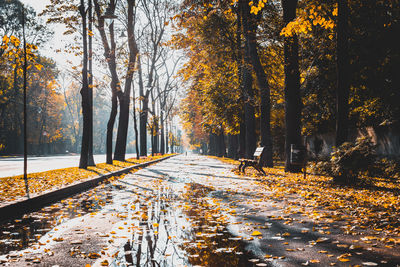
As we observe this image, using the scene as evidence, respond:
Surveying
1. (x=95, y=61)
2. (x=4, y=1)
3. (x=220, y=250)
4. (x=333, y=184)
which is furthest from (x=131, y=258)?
(x=4, y=1)

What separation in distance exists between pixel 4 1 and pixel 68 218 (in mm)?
40514

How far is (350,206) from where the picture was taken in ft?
22.8

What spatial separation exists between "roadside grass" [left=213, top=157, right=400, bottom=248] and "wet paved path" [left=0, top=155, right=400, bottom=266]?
0.39 metres

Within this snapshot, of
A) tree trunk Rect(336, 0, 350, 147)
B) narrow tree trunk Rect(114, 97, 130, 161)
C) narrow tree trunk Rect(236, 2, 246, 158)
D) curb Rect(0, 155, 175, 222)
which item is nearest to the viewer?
curb Rect(0, 155, 175, 222)

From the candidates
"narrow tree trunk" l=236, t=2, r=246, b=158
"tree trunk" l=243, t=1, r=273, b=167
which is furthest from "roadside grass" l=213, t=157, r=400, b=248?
"narrow tree trunk" l=236, t=2, r=246, b=158

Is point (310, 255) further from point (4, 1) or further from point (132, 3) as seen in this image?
point (4, 1)

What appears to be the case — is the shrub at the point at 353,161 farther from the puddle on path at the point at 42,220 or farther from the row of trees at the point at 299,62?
the puddle on path at the point at 42,220

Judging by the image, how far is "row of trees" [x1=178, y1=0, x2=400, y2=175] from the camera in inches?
440

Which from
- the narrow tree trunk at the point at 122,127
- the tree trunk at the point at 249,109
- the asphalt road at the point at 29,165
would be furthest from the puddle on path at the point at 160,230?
the narrow tree trunk at the point at 122,127

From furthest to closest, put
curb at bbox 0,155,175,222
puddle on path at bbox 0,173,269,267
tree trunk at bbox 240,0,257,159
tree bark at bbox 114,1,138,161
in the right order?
tree bark at bbox 114,1,138,161, tree trunk at bbox 240,0,257,159, curb at bbox 0,155,175,222, puddle on path at bbox 0,173,269,267

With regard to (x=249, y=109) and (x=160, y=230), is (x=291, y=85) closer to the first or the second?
(x=249, y=109)

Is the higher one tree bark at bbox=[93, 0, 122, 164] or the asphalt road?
tree bark at bbox=[93, 0, 122, 164]

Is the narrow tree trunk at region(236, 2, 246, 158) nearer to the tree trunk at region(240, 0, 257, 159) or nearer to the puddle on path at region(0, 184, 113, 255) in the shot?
the tree trunk at region(240, 0, 257, 159)

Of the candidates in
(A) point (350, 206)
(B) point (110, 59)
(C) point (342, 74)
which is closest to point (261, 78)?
(C) point (342, 74)
